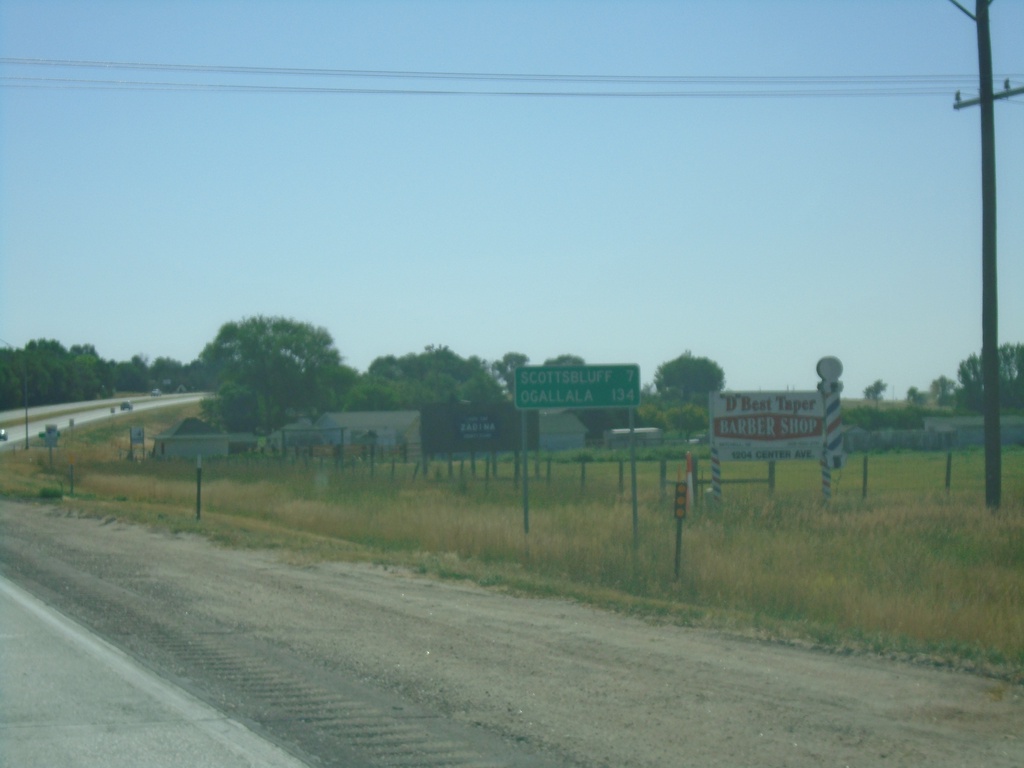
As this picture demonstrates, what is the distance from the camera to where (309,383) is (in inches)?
4038

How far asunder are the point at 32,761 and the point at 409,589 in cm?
698

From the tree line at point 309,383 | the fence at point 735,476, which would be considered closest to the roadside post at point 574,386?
the fence at point 735,476

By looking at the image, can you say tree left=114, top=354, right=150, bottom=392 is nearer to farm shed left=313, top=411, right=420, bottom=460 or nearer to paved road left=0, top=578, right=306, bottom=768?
farm shed left=313, top=411, right=420, bottom=460

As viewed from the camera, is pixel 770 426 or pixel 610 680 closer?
pixel 610 680

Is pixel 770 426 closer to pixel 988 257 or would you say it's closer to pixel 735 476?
pixel 988 257

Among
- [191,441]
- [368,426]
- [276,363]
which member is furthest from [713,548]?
[276,363]

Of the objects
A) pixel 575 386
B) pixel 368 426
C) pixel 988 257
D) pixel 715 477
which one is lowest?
pixel 368 426

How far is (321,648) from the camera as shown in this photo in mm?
9641

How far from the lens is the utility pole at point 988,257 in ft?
69.3

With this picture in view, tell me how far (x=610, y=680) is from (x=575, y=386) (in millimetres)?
9307

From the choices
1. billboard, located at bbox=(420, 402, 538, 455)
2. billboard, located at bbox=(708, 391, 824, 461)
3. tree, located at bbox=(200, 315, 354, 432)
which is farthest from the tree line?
billboard, located at bbox=(708, 391, 824, 461)

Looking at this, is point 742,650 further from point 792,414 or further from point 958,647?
point 792,414

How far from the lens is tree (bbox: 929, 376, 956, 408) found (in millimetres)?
99562

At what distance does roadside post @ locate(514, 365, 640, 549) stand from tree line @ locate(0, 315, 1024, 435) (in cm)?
5559
